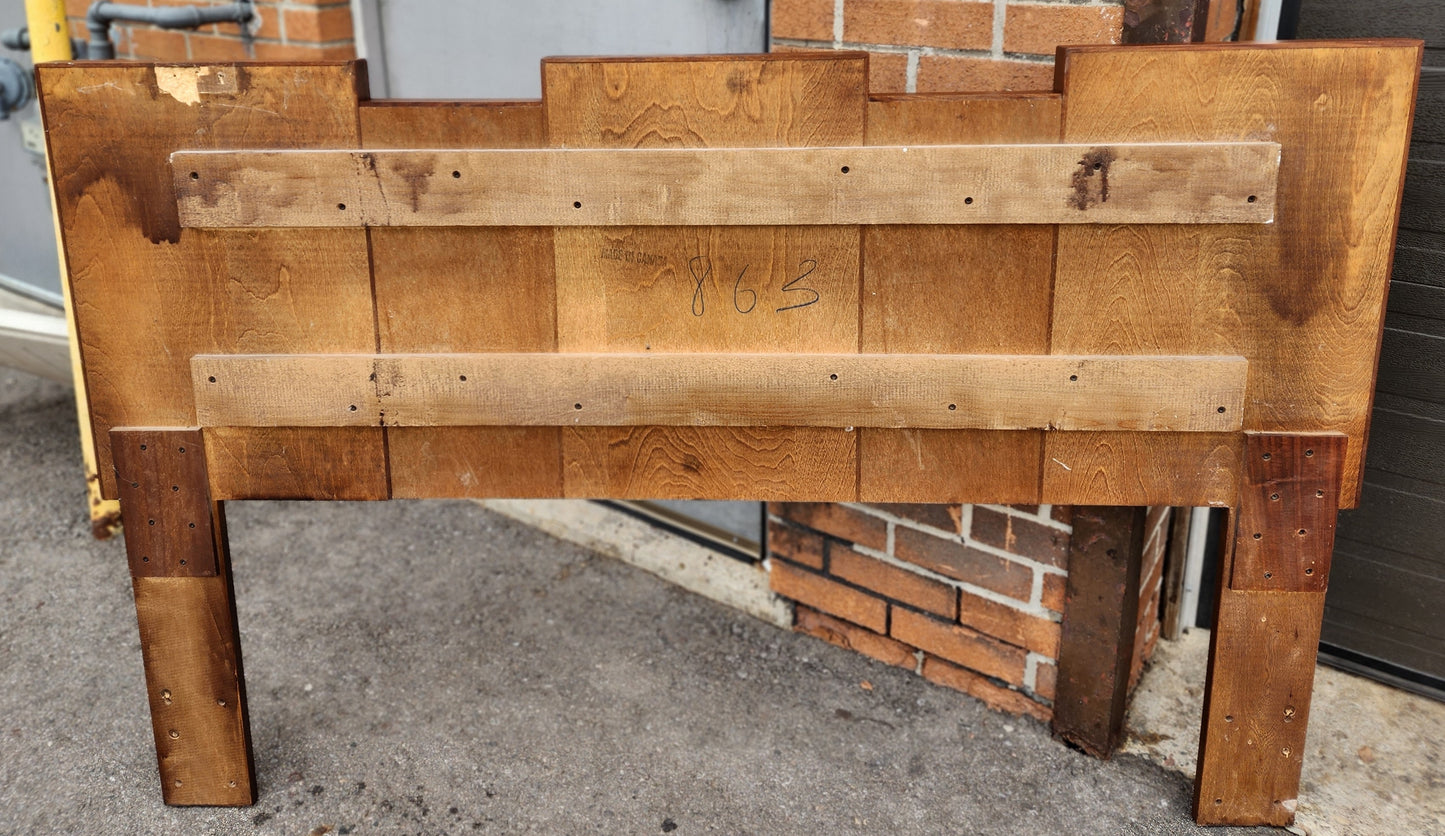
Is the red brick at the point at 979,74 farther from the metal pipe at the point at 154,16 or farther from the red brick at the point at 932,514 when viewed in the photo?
the metal pipe at the point at 154,16

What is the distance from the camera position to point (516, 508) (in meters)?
3.16

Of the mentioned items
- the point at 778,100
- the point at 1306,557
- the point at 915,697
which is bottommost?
the point at 915,697

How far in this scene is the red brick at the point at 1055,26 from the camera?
1811 millimetres

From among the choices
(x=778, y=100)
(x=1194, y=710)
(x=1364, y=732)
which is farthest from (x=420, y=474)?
(x=1364, y=732)

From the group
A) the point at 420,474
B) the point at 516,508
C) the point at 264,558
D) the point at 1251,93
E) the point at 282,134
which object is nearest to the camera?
the point at 1251,93

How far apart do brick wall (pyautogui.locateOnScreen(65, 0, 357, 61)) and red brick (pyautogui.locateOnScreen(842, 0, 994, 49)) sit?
4.63ft

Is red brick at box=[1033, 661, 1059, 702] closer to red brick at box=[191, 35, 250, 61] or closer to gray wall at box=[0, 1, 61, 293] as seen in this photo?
red brick at box=[191, 35, 250, 61]

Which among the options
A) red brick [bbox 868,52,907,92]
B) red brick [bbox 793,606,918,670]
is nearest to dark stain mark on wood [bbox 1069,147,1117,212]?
red brick [bbox 868,52,907,92]

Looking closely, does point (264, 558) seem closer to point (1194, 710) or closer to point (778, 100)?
point (778, 100)

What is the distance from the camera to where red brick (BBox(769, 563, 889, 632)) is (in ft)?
8.12

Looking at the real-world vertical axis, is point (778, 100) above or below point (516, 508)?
above

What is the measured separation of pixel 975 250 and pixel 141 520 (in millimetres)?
1371

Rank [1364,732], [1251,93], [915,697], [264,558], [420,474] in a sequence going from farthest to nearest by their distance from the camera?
[264,558], [915,697], [1364,732], [420,474], [1251,93]

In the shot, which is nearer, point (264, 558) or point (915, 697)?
point (915, 697)
